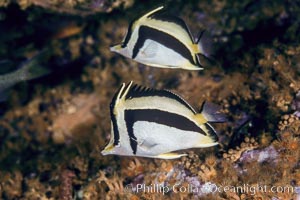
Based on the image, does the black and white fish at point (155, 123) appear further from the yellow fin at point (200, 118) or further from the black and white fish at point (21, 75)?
the black and white fish at point (21, 75)

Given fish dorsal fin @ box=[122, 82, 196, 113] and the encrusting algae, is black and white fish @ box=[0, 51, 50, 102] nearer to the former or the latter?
the encrusting algae

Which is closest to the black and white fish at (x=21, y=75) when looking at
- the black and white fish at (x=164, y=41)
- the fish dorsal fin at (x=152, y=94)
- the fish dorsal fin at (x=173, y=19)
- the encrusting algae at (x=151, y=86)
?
the encrusting algae at (x=151, y=86)

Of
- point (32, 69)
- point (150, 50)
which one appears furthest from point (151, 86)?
point (150, 50)

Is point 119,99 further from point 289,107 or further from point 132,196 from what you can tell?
point 289,107

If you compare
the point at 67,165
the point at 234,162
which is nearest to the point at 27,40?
the point at 67,165

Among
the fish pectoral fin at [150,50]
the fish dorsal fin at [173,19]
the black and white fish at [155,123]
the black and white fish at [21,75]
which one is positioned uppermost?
the black and white fish at [21,75]

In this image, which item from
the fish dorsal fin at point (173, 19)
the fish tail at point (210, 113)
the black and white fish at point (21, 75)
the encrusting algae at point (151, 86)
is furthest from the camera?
the black and white fish at point (21, 75)
